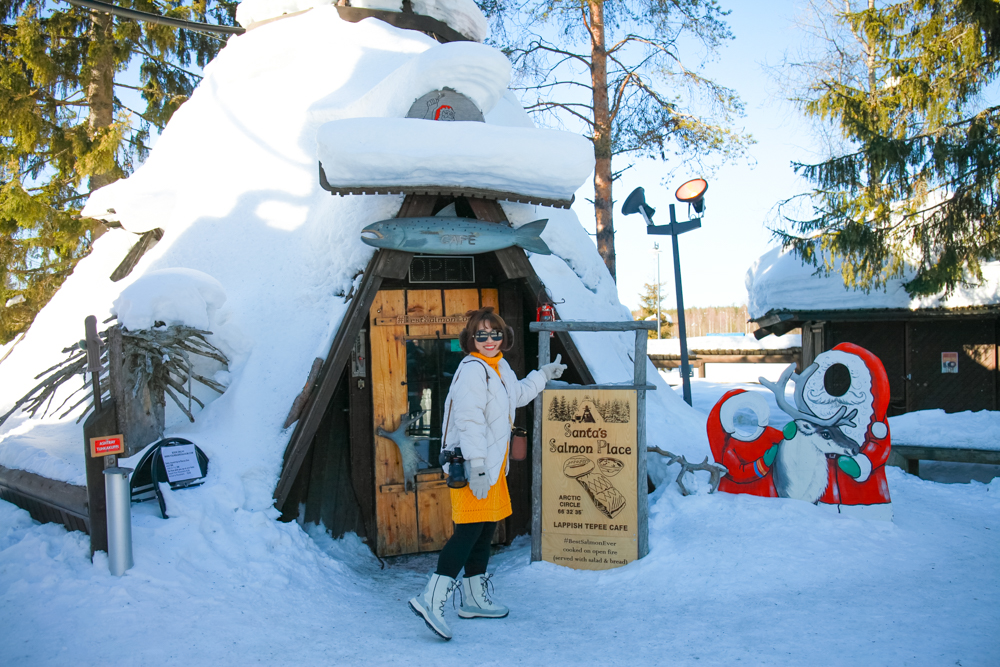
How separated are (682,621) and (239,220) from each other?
4.77 m

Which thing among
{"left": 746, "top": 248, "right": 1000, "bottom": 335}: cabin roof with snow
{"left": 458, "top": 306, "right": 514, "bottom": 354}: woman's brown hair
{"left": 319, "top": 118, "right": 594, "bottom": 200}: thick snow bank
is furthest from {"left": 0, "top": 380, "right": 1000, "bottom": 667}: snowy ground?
{"left": 746, "top": 248, "right": 1000, "bottom": 335}: cabin roof with snow

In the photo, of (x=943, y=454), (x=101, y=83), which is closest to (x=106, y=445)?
(x=943, y=454)

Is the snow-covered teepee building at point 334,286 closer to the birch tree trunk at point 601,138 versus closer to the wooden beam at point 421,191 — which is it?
the wooden beam at point 421,191

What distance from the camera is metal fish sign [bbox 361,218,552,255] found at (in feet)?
14.4

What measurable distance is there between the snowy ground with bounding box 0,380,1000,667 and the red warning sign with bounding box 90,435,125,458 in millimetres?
485

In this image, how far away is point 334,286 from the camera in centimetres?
484

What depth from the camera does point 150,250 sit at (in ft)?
19.2

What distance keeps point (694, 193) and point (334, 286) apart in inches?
152

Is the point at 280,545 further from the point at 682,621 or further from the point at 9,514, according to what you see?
the point at 682,621

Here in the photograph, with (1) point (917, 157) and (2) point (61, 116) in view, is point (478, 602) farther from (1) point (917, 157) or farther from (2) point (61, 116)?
(2) point (61, 116)

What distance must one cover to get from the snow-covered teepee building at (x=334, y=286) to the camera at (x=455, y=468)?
143 cm

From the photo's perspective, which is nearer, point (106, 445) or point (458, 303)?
point (106, 445)

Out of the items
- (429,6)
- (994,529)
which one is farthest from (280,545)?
(429,6)

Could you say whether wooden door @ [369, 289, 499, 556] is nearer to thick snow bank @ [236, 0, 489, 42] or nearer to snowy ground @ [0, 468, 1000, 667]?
snowy ground @ [0, 468, 1000, 667]
